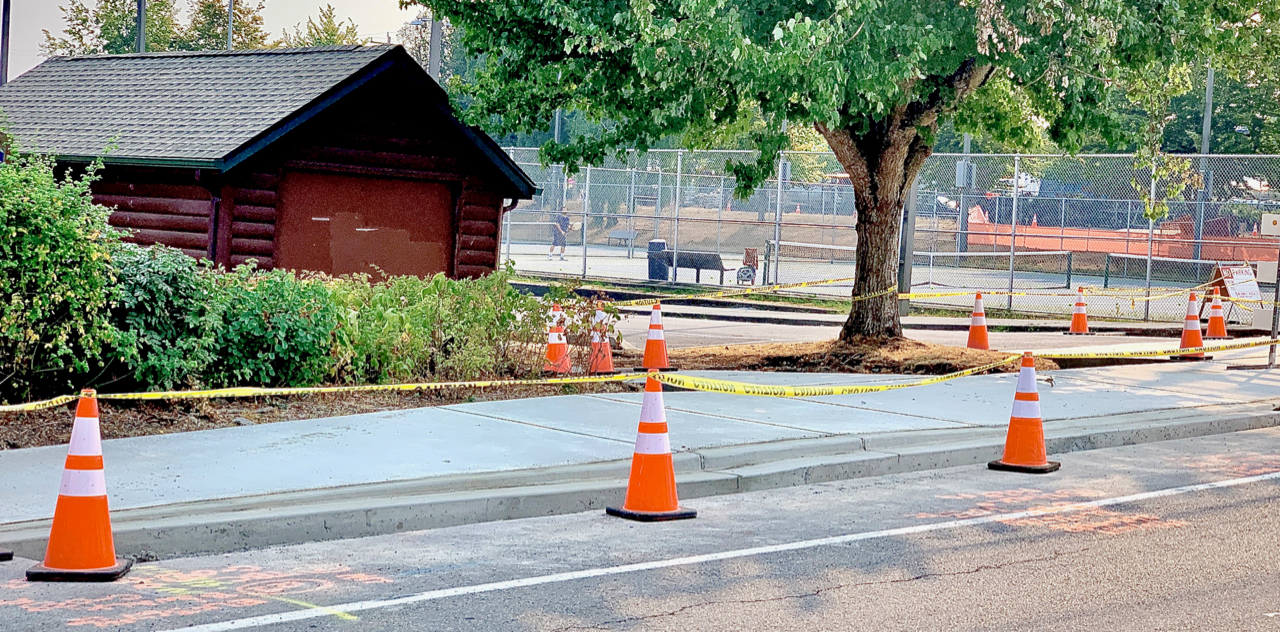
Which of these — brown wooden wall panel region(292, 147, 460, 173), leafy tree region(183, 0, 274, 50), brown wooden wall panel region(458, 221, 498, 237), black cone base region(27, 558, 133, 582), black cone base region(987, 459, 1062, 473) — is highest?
leafy tree region(183, 0, 274, 50)

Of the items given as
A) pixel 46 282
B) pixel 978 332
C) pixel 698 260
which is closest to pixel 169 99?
pixel 46 282

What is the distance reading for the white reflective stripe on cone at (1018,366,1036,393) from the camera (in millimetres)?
9625

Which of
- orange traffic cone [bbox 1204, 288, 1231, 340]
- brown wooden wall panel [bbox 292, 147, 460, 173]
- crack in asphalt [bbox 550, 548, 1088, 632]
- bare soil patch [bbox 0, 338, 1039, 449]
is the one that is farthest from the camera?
orange traffic cone [bbox 1204, 288, 1231, 340]

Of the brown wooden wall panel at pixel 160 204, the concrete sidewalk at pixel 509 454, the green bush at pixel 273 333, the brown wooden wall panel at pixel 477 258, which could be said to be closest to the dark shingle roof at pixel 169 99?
the brown wooden wall panel at pixel 160 204

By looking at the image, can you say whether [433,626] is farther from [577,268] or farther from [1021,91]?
[577,268]

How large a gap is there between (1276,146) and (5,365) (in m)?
34.9

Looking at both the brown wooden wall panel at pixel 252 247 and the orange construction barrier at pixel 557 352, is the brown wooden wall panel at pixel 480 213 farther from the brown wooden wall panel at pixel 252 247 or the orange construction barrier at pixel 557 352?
the orange construction barrier at pixel 557 352

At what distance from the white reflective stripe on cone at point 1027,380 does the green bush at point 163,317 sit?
5758 millimetres

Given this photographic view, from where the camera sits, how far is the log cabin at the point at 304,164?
16594 mm

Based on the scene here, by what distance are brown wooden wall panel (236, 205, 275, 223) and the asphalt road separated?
985cm

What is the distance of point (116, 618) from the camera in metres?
5.56

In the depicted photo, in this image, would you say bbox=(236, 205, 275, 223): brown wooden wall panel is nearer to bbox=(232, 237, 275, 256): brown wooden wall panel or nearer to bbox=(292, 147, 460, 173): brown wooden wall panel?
bbox=(232, 237, 275, 256): brown wooden wall panel

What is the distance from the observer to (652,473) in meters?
7.87

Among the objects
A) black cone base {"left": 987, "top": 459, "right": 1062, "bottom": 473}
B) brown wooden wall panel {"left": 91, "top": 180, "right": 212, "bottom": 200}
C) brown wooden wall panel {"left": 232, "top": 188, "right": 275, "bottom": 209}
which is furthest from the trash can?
black cone base {"left": 987, "top": 459, "right": 1062, "bottom": 473}
